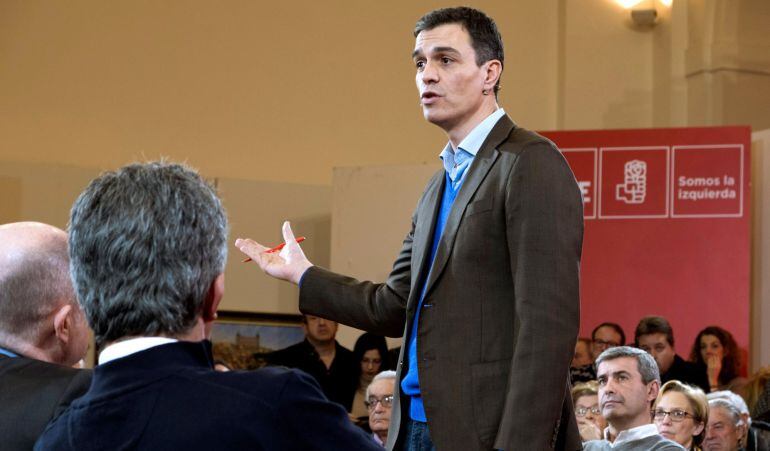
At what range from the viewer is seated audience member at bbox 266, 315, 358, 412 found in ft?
23.4

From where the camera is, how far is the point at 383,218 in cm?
843

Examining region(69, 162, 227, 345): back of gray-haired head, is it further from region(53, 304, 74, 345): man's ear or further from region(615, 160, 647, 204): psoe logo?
region(615, 160, 647, 204): psoe logo

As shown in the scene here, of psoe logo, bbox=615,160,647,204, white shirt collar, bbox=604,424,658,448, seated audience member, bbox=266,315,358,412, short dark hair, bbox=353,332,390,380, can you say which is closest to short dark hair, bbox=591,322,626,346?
psoe logo, bbox=615,160,647,204

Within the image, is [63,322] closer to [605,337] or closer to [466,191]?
[466,191]

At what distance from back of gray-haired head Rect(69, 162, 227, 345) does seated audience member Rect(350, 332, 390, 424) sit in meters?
5.67

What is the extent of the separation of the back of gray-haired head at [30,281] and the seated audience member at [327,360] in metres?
5.15

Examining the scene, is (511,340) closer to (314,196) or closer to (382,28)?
(314,196)

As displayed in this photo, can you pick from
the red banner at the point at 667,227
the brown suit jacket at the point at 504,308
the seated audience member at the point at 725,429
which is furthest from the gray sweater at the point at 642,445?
the red banner at the point at 667,227

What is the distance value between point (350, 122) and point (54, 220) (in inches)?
103

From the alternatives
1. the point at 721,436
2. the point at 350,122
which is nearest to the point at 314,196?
the point at 350,122

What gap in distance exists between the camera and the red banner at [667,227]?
24.2 ft

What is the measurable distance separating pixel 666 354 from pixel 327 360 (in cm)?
209

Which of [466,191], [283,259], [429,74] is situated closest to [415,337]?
[466,191]

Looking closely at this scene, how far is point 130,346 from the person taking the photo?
1353 mm
